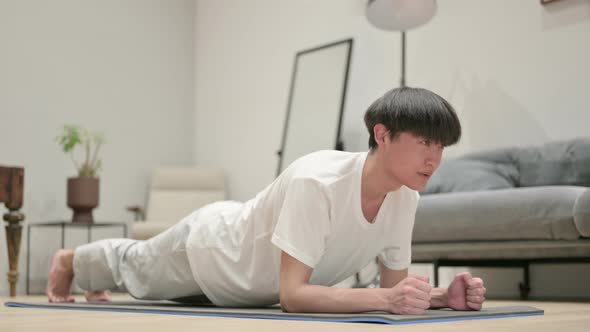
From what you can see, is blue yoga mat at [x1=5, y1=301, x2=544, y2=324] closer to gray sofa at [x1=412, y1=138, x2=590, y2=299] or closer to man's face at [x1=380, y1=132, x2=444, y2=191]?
man's face at [x1=380, y1=132, x2=444, y2=191]

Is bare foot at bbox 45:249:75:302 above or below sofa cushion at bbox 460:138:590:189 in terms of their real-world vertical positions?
below

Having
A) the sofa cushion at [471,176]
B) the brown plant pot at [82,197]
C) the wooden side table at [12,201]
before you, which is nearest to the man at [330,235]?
the sofa cushion at [471,176]

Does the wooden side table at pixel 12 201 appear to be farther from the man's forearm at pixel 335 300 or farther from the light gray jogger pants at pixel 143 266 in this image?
the man's forearm at pixel 335 300

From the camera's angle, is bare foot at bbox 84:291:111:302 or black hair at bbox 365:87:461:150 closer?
black hair at bbox 365:87:461:150

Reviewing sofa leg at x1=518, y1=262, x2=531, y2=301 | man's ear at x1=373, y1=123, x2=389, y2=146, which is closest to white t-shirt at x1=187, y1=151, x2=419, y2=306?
man's ear at x1=373, y1=123, x2=389, y2=146

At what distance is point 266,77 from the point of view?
19.6 ft

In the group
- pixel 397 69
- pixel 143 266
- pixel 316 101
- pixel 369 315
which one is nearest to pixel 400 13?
pixel 397 69

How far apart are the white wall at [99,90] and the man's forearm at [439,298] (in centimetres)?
414

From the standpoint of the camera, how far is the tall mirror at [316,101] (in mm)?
5102

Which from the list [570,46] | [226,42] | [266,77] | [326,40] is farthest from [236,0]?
[570,46]

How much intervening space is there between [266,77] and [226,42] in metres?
0.63

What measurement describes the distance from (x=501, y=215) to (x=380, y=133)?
1566 mm

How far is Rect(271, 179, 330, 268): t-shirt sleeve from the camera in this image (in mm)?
1722

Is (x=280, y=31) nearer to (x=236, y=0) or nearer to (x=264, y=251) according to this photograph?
(x=236, y=0)
